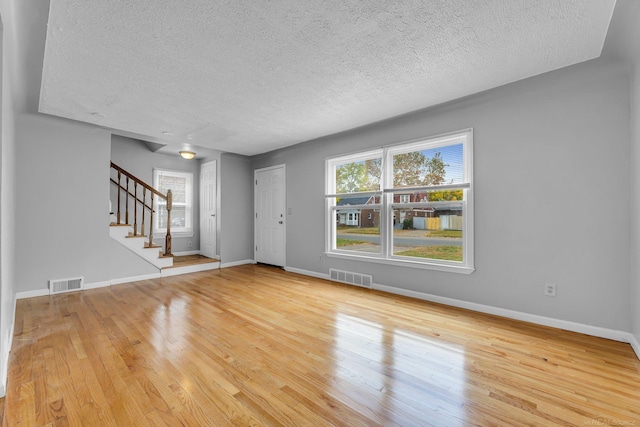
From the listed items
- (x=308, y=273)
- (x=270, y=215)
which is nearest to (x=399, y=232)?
(x=308, y=273)

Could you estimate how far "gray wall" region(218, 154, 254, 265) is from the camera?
229 inches

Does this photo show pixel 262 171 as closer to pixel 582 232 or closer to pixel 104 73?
pixel 104 73

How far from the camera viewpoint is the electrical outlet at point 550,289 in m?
2.65

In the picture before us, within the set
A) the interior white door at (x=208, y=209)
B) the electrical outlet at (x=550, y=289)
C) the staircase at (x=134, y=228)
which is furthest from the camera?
the interior white door at (x=208, y=209)

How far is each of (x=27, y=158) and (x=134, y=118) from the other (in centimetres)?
154

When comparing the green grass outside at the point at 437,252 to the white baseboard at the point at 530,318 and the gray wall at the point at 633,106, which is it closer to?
the white baseboard at the point at 530,318

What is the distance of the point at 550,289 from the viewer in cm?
267

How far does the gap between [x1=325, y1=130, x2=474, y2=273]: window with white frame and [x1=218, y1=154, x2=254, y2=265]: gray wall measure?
238 centimetres

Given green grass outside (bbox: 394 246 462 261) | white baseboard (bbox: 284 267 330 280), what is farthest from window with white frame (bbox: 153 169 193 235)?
green grass outside (bbox: 394 246 462 261)

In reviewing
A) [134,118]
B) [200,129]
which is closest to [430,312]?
[200,129]

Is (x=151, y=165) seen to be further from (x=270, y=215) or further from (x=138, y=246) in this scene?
(x=270, y=215)

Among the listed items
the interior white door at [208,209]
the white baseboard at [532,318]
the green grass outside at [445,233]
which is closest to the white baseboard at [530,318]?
the white baseboard at [532,318]

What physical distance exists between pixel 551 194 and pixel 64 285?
244 inches

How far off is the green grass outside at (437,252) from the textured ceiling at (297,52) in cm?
179
